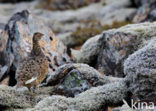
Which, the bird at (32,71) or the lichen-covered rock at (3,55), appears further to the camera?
the lichen-covered rock at (3,55)

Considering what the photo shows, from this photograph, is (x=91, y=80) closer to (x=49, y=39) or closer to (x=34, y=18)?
(x=49, y=39)

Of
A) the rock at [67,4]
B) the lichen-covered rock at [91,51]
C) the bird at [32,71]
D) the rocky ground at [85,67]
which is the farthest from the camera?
the rock at [67,4]

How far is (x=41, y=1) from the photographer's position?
3388 centimetres

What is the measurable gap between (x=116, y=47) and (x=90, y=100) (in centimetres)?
357

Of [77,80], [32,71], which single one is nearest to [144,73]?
[77,80]

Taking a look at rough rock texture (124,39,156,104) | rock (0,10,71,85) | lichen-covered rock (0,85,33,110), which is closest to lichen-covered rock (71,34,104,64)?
rock (0,10,71,85)

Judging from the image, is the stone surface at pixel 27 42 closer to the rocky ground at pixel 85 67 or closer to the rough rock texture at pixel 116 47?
the rocky ground at pixel 85 67

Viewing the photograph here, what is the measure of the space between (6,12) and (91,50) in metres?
21.9

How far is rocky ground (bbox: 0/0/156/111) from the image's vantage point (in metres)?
6.70

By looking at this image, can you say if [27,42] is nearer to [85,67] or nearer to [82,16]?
[85,67]

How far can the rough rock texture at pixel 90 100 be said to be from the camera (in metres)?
6.84

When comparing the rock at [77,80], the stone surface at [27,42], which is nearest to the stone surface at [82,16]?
the stone surface at [27,42]

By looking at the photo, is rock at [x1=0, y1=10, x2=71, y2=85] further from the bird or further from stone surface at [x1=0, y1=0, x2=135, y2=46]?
stone surface at [x1=0, y1=0, x2=135, y2=46]

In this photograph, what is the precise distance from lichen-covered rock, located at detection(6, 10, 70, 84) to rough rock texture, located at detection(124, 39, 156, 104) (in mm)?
4219
